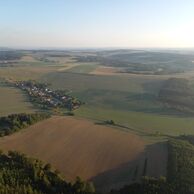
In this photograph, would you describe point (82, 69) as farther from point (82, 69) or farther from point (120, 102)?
point (120, 102)

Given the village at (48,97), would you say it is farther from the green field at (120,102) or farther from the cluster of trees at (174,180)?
the cluster of trees at (174,180)

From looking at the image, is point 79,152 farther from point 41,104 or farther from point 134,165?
point 41,104

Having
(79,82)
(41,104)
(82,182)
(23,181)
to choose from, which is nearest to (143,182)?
(82,182)

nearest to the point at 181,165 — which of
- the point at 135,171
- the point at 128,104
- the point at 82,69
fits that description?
the point at 135,171

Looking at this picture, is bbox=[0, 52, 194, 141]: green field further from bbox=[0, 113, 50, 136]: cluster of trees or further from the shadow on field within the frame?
bbox=[0, 113, 50, 136]: cluster of trees

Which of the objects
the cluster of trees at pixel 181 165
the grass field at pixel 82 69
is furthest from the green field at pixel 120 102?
the grass field at pixel 82 69

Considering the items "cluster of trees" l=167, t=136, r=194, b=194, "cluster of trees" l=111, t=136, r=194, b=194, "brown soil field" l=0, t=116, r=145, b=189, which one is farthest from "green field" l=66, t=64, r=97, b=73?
→ "cluster of trees" l=111, t=136, r=194, b=194
